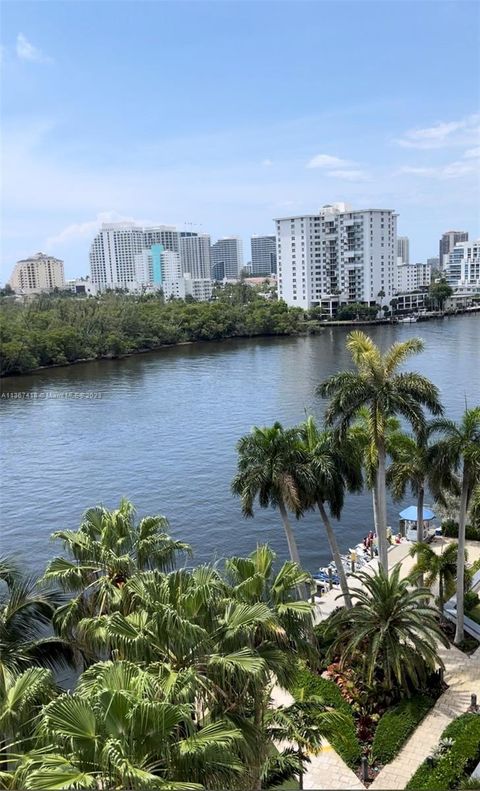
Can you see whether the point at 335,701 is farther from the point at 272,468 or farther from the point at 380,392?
the point at 380,392

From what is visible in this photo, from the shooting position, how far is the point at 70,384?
72.9 metres

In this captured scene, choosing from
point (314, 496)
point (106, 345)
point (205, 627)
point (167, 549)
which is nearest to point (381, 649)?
point (314, 496)

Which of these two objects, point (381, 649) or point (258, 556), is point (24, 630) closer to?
point (258, 556)

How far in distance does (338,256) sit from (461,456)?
123756 millimetres

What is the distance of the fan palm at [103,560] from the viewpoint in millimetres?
11484

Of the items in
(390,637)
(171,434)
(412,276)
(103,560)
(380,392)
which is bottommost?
(171,434)

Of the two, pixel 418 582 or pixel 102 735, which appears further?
pixel 418 582

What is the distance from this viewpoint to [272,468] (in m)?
18.2

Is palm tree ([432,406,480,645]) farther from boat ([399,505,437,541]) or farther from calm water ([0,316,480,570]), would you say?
calm water ([0,316,480,570])

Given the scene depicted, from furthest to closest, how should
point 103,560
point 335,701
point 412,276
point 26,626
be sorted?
point 412,276 < point 335,701 < point 103,560 < point 26,626

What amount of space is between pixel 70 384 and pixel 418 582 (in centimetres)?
5765

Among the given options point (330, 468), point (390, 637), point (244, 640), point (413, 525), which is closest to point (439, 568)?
point (330, 468)

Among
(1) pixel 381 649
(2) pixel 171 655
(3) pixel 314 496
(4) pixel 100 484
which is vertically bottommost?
(4) pixel 100 484

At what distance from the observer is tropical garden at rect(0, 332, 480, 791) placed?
674 centimetres
